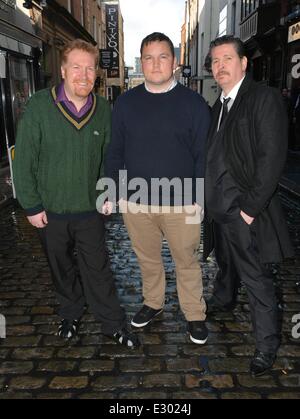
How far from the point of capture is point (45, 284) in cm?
417

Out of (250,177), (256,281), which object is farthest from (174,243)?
(250,177)

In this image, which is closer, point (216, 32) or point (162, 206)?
point (162, 206)

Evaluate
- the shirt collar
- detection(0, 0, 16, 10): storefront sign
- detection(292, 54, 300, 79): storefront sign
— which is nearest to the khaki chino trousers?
the shirt collar

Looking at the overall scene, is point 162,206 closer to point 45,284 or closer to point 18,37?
point 45,284

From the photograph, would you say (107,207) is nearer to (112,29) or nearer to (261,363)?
(261,363)

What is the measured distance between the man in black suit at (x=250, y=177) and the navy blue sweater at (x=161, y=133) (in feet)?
0.44

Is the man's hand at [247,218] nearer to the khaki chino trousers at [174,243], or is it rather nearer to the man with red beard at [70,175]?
the khaki chino trousers at [174,243]

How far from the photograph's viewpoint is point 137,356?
295 centimetres

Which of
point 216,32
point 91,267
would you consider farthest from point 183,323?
point 216,32

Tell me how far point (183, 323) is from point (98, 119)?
188cm

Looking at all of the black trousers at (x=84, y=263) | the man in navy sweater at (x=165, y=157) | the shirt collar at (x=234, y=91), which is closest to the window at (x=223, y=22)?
the man in navy sweater at (x=165, y=157)

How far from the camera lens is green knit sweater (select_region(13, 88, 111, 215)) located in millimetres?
2689

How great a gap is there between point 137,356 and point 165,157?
1.52 metres

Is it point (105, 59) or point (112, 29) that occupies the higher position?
point (112, 29)
